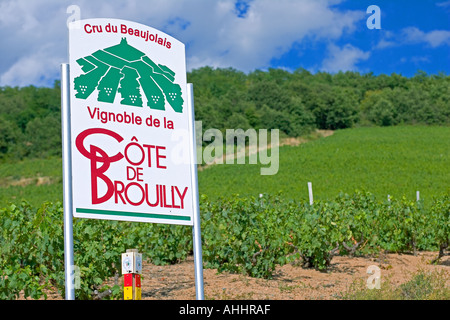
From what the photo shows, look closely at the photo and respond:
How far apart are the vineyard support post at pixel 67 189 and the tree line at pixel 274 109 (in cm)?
5139

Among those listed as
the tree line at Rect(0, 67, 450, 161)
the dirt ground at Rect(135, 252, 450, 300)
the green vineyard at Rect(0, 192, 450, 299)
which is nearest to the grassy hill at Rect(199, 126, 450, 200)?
the tree line at Rect(0, 67, 450, 161)

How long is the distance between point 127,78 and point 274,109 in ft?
227

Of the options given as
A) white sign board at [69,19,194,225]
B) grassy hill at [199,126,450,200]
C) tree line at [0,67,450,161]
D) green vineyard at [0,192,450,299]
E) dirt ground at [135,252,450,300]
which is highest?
tree line at [0,67,450,161]

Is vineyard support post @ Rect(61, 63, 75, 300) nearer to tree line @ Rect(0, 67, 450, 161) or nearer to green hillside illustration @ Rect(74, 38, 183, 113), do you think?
green hillside illustration @ Rect(74, 38, 183, 113)

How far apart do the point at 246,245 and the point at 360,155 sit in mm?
42216

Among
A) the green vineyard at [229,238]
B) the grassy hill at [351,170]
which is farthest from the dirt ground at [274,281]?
the grassy hill at [351,170]

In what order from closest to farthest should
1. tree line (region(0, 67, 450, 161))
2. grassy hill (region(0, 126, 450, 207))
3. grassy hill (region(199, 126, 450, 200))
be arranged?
grassy hill (region(199, 126, 450, 200)), grassy hill (region(0, 126, 450, 207)), tree line (region(0, 67, 450, 161))

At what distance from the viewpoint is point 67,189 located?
11.7 feet

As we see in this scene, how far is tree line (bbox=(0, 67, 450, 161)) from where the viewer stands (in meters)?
64.6

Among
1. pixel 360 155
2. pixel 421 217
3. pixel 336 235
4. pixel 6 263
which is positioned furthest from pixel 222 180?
pixel 6 263

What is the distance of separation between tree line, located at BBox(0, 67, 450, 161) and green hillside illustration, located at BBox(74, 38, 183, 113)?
50.9 metres

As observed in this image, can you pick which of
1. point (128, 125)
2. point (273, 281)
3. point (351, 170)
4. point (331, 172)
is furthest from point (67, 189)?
point (351, 170)

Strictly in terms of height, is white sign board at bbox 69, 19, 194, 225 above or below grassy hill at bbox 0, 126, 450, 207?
below

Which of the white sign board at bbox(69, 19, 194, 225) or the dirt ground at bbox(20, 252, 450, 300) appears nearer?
the white sign board at bbox(69, 19, 194, 225)
